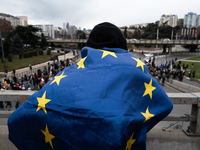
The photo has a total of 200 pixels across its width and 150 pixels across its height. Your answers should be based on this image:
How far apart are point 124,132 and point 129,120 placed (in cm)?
9

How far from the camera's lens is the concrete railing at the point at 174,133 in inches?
93.8

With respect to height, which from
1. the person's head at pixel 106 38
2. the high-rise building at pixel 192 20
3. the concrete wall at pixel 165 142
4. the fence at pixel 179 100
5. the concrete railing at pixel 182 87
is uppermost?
the high-rise building at pixel 192 20

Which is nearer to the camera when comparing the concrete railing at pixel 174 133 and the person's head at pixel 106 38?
the person's head at pixel 106 38

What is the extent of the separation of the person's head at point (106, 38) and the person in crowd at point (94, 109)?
0.64ft

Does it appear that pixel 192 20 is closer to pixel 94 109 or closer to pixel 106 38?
pixel 106 38

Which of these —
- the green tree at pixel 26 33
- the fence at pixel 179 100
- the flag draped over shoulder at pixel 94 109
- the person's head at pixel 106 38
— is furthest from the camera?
the green tree at pixel 26 33

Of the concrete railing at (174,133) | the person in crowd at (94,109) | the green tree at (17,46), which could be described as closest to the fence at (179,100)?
the concrete railing at (174,133)

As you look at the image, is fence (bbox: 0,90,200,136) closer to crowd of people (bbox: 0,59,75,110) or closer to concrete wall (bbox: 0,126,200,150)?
concrete wall (bbox: 0,126,200,150)

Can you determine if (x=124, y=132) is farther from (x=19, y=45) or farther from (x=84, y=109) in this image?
(x=19, y=45)

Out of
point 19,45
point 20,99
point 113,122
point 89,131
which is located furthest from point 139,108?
point 19,45

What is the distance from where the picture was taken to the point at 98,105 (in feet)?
4.05

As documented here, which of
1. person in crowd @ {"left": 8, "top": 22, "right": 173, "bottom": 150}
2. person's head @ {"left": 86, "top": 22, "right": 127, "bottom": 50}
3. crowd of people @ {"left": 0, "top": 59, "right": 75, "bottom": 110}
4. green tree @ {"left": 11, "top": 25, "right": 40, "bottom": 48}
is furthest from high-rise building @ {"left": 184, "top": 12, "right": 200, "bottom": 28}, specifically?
person in crowd @ {"left": 8, "top": 22, "right": 173, "bottom": 150}

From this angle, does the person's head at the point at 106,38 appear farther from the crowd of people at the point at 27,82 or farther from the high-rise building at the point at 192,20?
the high-rise building at the point at 192,20

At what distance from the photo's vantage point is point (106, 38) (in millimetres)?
1797
